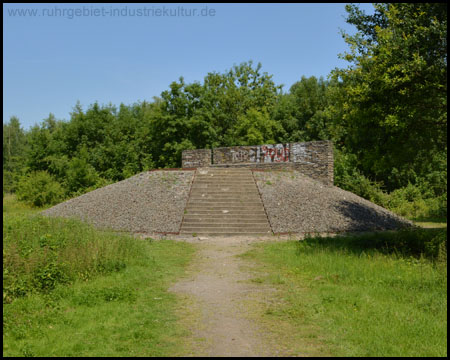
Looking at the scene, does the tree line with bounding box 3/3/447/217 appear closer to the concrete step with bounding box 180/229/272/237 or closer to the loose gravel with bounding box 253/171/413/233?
the loose gravel with bounding box 253/171/413/233

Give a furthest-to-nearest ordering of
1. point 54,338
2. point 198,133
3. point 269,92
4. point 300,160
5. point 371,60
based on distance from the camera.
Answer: point 269,92 < point 198,133 < point 300,160 < point 371,60 < point 54,338

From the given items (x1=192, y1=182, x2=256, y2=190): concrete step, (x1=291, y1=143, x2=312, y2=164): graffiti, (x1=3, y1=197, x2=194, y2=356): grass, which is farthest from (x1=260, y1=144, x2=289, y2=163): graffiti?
(x1=3, y1=197, x2=194, y2=356): grass

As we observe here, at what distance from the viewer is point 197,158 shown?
26.6 m

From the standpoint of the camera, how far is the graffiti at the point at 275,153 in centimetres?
2525

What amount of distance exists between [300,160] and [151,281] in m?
17.2

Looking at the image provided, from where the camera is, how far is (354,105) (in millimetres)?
12547

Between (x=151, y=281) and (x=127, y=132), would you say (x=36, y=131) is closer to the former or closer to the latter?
(x=127, y=132)

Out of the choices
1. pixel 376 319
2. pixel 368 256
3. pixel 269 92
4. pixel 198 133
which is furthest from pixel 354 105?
pixel 269 92

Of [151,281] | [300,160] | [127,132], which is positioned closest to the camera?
[151,281]

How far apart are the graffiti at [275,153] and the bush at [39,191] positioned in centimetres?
1676

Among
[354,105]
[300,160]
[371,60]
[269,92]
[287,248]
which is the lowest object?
[287,248]

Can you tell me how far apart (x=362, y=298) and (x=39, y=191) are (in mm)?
29137

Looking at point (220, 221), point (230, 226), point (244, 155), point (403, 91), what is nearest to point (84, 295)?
point (403, 91)

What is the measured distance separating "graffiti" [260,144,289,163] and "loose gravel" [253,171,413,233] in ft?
7.05
